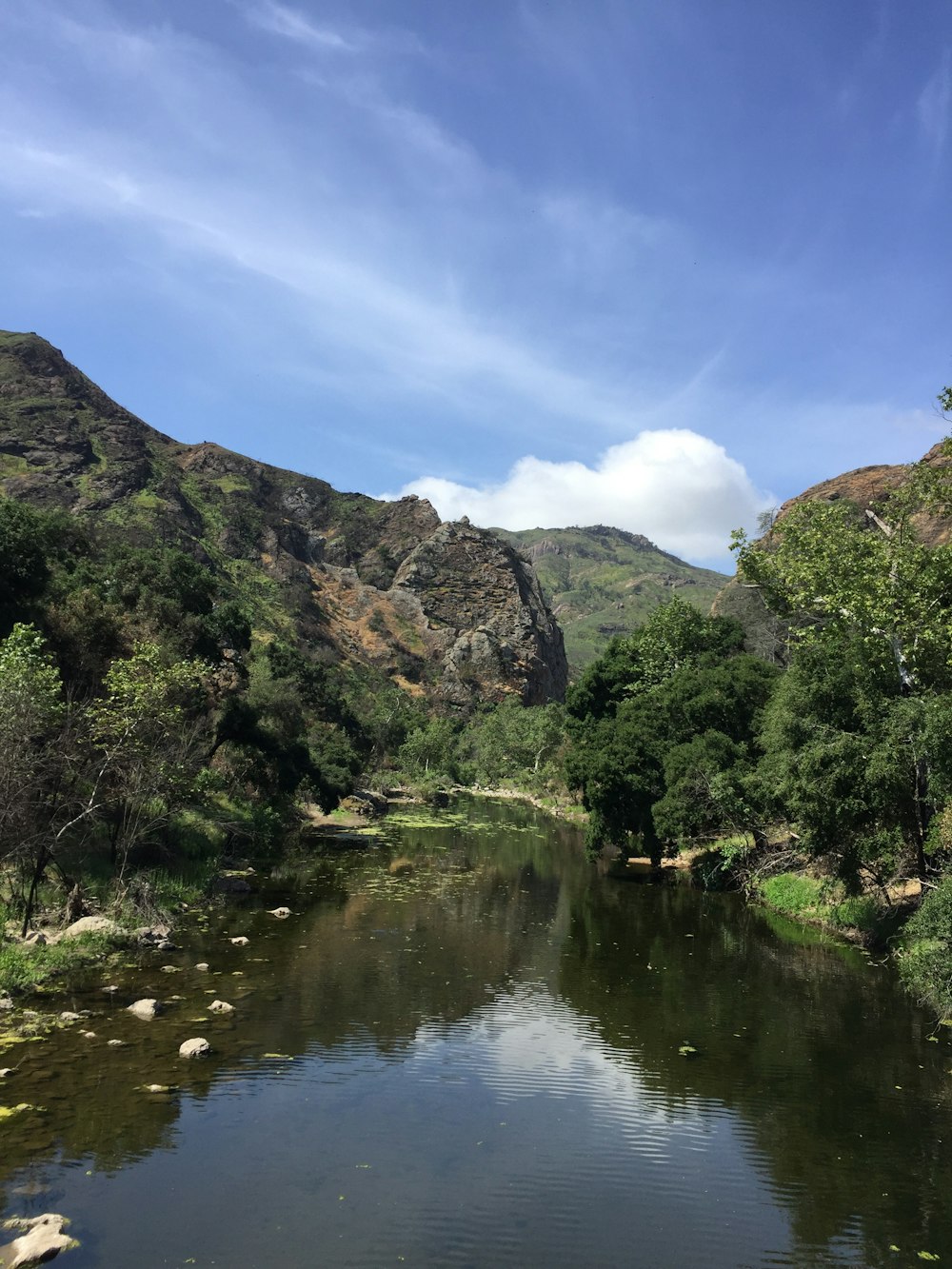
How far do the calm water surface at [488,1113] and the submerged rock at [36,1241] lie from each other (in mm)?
235

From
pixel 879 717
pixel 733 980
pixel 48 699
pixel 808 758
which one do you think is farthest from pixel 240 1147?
pixel 879 717

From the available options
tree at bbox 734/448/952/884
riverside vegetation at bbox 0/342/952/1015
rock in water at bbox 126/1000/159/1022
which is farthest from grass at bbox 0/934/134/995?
tree at bbox 734/448/952/884

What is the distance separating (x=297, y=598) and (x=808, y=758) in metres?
123

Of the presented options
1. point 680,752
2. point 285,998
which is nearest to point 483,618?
point 680,752

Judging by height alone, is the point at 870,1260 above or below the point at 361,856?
above

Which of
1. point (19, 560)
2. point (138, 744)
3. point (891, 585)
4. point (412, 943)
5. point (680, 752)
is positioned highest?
point (891, 585)

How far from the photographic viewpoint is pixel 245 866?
3947 centimetres

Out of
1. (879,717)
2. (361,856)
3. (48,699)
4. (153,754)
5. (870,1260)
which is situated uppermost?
(879,717)

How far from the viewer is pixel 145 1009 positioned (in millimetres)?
17438

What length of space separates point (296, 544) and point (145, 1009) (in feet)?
506

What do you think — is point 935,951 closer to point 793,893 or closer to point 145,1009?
point 793,893

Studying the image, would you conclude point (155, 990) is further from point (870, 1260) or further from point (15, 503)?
point (15, 503)

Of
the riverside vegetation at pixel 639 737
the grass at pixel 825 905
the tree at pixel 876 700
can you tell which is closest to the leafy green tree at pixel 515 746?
the riverside vegetation at pixel 639 737

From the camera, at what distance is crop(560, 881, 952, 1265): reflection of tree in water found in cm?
1171
